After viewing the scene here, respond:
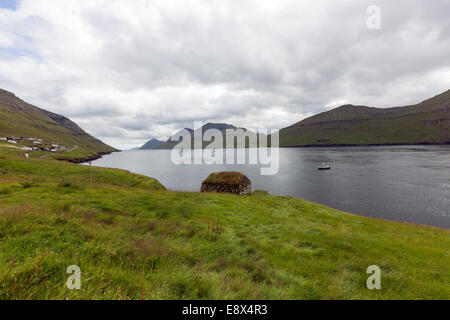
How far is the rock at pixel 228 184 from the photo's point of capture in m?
32.1

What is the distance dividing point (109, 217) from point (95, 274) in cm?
579

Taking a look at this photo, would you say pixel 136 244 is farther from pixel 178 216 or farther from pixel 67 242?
pixel 178 216

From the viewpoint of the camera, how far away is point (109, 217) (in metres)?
9.35

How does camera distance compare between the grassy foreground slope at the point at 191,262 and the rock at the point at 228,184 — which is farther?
the rock at the point at 228,184

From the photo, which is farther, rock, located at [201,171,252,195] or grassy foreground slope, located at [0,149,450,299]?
rock, located at [201,171,252,195]

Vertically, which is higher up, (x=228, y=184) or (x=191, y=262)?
(x=191, y=262)

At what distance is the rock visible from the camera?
1265 inches

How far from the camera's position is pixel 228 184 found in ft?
107
